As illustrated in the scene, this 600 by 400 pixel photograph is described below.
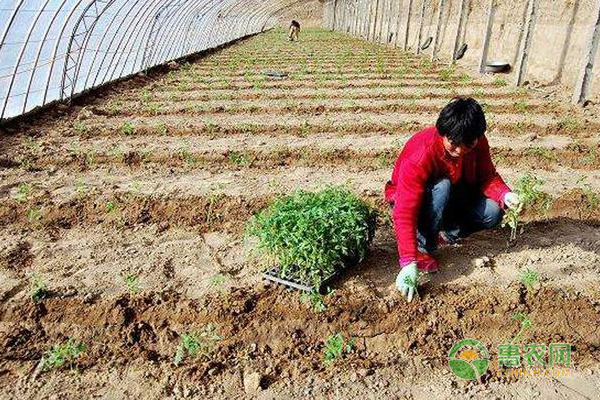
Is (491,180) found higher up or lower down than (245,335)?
higher up

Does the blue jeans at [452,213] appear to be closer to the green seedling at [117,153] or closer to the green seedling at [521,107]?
the green seedling at [117,153]

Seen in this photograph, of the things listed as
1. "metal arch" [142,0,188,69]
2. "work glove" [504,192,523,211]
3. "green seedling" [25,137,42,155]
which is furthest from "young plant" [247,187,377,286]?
"metal arch" [142,0,188,69]

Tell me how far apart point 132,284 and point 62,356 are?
2.69 ft

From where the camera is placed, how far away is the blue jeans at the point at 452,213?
366cm

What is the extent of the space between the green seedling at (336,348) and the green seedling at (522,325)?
999 mm

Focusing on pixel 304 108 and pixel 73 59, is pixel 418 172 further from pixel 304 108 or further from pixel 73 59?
pixel 73 59

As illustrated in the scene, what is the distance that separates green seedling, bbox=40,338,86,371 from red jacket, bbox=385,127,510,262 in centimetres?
204

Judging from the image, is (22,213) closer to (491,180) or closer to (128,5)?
(491,180)

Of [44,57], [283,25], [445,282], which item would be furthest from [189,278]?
[283,25]

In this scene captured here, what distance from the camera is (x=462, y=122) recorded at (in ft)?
10.2

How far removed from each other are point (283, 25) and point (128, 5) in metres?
42.2

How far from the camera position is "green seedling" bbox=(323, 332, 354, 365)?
10.3 feet

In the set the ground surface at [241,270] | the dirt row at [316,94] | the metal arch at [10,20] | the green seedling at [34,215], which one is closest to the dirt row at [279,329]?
the ground surface at [241,270]

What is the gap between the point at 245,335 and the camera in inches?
131
